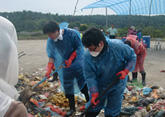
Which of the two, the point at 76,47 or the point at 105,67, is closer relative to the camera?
the point at 105,67

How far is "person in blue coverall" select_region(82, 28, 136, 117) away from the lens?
2172mm

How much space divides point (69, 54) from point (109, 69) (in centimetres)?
122

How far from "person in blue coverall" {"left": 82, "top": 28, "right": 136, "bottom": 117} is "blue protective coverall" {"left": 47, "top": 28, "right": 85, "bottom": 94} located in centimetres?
95

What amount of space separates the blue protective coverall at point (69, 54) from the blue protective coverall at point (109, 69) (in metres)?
0.95

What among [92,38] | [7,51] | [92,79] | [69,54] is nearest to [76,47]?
[69,54]

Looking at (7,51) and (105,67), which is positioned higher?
(7,51)

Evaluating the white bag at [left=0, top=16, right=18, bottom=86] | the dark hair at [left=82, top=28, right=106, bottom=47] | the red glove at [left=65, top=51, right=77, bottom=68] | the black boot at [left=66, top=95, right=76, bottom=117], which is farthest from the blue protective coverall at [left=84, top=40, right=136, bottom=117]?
the white bag at [left=0, top=16, right=18, bottom=86]

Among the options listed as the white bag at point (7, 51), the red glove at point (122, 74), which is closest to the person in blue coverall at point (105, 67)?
the red glove at point (122, 74)

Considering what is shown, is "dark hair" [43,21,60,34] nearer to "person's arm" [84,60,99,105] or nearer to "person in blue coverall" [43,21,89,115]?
"person in blue coverall" [43,21,89,115]

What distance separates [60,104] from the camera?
392cm

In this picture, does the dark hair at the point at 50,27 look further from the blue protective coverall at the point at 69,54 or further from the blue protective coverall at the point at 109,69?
the blue protective coverall at the point at 109,69

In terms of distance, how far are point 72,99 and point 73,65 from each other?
697mm

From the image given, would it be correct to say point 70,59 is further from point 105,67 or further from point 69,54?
point 105,67

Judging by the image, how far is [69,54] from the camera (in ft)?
11.0
